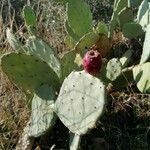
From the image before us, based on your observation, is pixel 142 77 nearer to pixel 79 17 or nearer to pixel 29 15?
pixel 79 17

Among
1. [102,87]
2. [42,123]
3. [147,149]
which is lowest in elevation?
[147,149]

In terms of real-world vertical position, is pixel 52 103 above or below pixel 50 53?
below

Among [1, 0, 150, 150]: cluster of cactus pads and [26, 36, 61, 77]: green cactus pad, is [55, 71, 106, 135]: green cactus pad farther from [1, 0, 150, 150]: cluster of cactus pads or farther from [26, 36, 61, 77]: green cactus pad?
[26, 36, 61, 77]: green cactus pad

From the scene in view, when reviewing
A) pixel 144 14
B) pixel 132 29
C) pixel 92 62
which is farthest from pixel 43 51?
pixel 144 14

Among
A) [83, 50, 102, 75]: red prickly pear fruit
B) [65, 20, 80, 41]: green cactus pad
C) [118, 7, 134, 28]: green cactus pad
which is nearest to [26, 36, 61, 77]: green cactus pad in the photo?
[83, 50, 102, 75]: red prickly pear fruit

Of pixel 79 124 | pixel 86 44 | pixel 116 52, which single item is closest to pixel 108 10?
pixel 116 52

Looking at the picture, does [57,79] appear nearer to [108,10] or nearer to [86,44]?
[86,44]
